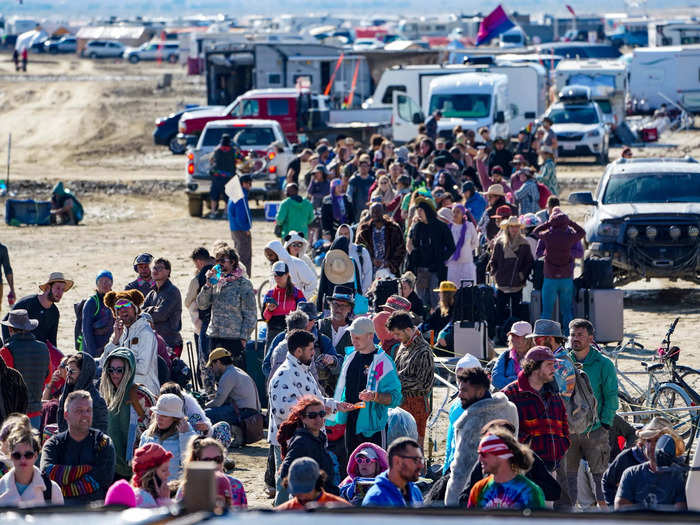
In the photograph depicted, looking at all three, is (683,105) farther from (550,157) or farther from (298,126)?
(550,157)

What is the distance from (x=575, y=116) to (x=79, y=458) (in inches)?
1091

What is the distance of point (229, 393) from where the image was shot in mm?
10594

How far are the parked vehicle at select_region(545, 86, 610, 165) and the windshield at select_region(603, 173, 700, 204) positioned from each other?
15.9 metres

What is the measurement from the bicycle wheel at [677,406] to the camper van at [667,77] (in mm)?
34137

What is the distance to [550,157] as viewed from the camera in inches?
786

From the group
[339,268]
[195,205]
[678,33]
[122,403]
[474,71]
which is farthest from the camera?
[678,33]

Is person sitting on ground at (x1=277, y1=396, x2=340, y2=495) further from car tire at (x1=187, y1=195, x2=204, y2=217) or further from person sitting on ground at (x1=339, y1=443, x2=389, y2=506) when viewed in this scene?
car tire at (x1=187, y1=195, x2=204, y2=217)

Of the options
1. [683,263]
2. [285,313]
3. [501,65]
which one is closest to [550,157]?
[683,263]

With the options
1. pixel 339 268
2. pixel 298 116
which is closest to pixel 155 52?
pixel 298 116

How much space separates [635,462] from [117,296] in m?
4.62

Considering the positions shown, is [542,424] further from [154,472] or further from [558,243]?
[558,243]

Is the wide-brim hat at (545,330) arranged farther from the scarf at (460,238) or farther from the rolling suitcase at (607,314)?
the scarf at (460,238)

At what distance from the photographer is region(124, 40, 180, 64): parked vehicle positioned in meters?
85.9

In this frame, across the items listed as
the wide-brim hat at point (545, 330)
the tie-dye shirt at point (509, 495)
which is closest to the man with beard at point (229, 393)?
the wide-brim hat at point (545, 330)
